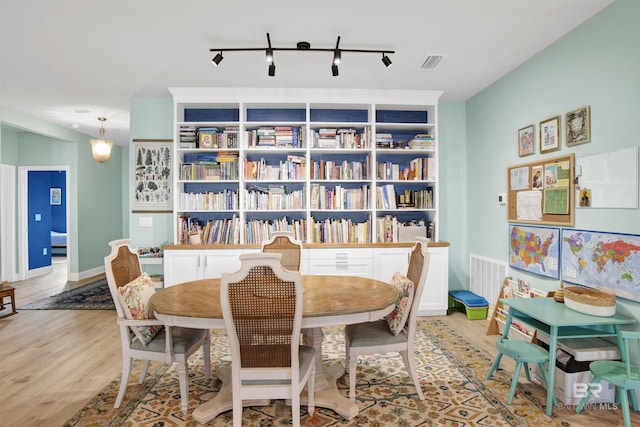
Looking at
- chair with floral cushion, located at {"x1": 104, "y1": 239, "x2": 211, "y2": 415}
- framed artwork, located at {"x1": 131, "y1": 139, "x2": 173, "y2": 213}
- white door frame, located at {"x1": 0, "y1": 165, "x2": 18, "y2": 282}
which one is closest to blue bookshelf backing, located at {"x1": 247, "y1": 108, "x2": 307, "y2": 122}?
framed artwork, located at {"x1": 131, "y1": 139, "x2": 173, "y2": 213}

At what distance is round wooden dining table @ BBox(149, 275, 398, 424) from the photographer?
192 cm

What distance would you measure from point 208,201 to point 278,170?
0.92 meters

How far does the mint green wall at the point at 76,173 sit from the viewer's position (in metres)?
6.15

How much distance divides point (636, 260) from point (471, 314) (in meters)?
1.98

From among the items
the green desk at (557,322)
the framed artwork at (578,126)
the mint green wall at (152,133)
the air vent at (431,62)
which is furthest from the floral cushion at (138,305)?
the framed artwork at (578,126)

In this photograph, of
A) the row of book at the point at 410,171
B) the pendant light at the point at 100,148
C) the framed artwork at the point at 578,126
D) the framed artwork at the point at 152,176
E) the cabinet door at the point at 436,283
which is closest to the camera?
the framed artwork at the point at 578,126

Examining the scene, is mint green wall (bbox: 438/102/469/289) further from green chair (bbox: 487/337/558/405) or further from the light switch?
the light switch

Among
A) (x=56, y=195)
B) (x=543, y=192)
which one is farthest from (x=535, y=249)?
(x=56, y=195)

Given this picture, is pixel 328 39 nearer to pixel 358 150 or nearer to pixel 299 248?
pixel 358 150

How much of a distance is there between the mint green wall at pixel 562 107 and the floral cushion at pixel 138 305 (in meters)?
3.14

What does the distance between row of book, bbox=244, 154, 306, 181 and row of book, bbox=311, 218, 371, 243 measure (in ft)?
2.14

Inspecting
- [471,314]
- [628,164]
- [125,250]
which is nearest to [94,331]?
[125,250]

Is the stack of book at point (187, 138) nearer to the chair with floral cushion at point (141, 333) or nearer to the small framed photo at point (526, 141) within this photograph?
the chair with floral cushion at point (141, 333)

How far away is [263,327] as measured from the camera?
179 cm
